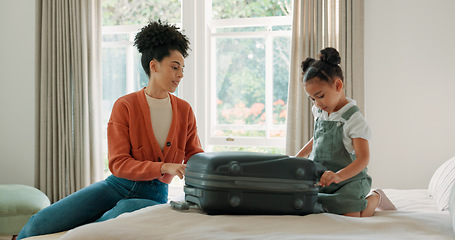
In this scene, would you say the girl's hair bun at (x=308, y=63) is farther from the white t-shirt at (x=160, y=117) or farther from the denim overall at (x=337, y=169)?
the white t-shirt at (x=160, y=117)

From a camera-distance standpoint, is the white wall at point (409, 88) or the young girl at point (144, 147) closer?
the young girl at point (144, 147)

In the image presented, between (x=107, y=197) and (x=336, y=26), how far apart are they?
7.03ft

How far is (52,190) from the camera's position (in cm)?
364

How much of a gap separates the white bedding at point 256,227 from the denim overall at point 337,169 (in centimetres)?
17

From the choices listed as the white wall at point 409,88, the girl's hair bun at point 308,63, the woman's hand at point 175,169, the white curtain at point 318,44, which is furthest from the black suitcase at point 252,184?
the white wall at point 409,88

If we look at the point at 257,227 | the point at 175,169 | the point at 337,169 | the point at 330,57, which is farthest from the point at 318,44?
the point at 257,227

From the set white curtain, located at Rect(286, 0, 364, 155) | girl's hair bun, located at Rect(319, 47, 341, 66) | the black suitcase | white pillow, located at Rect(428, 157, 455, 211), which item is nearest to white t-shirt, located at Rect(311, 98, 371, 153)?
girl's hair bun, located at Rect(319, 47, 341, 66)

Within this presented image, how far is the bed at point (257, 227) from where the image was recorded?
1.03m

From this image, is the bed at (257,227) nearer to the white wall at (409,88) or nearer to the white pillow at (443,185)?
the white pillow at (443,185)

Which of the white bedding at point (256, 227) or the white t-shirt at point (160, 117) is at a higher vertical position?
the white t-shirt at point (160, 117)

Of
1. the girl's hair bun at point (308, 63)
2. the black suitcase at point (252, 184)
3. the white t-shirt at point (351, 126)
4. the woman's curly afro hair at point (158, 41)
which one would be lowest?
the black suitcase at point (252, 184)

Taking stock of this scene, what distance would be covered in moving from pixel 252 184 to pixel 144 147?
2.06ft

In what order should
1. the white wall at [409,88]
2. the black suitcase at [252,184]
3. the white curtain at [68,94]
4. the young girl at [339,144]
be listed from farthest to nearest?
1. the white curtain at [68,94]
2. the white wall at [409,88]
3. the young girl at [339,144]
4. the black suitcase at [252,184]

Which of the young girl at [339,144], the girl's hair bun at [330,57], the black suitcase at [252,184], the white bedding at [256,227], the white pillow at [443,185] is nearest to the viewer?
the white bedding at [256,227]
